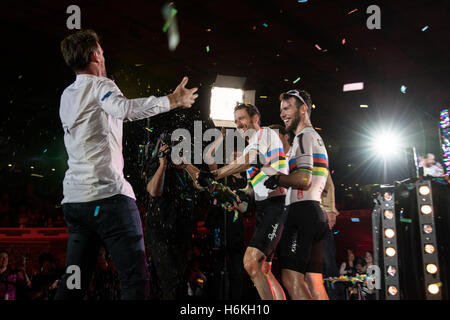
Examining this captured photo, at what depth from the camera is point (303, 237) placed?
286 cm

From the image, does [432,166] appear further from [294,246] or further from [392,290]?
[294,246]

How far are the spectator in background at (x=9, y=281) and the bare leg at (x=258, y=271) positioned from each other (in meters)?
3.42

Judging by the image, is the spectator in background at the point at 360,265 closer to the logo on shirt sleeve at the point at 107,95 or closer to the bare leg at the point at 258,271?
the bare leg at the point at 258,271

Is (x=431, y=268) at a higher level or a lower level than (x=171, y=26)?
lower

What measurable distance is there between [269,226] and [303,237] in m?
0.34

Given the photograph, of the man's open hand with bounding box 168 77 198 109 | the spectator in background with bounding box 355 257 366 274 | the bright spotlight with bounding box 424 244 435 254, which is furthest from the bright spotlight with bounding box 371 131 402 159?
the man's open hand with bounding box 168 77 198 109

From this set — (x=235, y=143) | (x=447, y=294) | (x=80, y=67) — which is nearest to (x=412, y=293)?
(x=447, y=294)

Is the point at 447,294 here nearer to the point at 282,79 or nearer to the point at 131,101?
the point at 131,101

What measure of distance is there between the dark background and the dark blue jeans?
3617 mm

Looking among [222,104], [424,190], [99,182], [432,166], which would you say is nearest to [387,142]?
[432,166]

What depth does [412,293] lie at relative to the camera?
3871 mm

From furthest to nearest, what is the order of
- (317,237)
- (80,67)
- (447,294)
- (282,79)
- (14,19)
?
(282,79) → (14,19) → (447,294) → (317,237) → (80,67)

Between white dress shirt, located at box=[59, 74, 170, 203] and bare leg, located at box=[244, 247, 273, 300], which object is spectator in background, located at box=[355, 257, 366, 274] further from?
white dress shirt, located at box=[59, 74, 170, 203]

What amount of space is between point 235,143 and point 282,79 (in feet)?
8.89
